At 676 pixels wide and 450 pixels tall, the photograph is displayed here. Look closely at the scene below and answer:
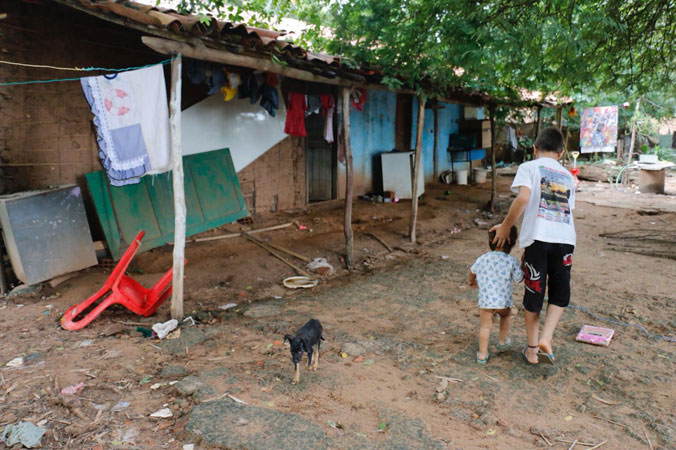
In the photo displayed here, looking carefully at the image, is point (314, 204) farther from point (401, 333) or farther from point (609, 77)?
point (609, 77)

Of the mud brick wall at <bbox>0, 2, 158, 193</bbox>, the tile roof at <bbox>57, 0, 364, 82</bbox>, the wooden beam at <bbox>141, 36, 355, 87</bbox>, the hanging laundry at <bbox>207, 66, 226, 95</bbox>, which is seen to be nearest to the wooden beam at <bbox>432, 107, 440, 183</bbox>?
the wooden beam at <bbox>141, 36, 355, 87</bbox>

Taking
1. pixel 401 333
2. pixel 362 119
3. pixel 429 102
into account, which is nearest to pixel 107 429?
pixel 401 333

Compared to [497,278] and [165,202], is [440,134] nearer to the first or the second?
[165,202]

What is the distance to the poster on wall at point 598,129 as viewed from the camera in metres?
19.1

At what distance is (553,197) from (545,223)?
21 cm

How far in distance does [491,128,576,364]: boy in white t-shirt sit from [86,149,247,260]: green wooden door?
14.9 feet

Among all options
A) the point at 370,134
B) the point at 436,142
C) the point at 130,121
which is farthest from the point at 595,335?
the point at 436,142

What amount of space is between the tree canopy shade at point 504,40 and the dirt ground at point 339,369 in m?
2.98

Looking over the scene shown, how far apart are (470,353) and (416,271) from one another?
2.91 meters

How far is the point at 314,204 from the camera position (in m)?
9.34

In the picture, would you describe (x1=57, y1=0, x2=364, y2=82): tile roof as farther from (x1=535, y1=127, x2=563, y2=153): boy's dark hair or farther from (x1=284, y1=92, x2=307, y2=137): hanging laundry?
(x1=535, y1=127, x2=563, y2=153): boy's dark hair

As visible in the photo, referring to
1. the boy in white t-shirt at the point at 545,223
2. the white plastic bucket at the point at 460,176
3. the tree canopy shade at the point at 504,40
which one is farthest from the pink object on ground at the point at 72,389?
the white plastic bucket at the point at 460,176

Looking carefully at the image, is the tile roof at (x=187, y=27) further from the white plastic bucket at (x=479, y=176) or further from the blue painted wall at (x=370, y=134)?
the white plastic bucket at (x=479, y=176)

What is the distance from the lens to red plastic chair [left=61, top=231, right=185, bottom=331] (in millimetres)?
4418
